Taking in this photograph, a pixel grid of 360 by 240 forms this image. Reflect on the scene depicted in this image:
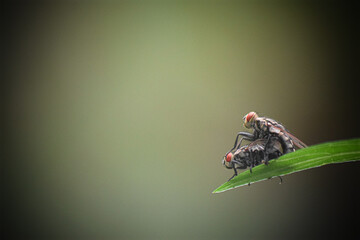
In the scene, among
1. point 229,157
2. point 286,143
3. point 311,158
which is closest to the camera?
point 311,158

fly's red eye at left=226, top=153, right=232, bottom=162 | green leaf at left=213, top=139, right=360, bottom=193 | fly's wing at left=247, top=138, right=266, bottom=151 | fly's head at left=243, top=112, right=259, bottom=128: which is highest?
fly's head at left=243, top=112, right=259, bottom=128

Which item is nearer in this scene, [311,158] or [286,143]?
[311,158]

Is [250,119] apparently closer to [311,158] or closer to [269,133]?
[269,133]

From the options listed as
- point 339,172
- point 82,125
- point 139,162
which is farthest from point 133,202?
point 339,172

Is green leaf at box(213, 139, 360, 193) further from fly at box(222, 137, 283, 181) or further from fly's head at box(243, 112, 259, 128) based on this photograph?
fly's head at box(243, 112, 259, 128)

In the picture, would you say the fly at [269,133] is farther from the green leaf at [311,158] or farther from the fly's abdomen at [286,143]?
the green leaf at [311,158]

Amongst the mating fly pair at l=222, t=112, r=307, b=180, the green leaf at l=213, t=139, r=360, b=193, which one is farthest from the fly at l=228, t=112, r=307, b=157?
the green leaf at l=213, t=139, r=360, b=193

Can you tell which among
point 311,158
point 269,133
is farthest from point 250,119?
point 311,158
